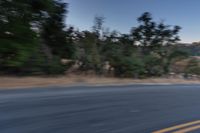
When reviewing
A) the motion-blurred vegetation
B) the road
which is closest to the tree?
the motion-blurred vegetation

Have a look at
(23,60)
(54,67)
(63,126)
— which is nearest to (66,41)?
(54,67)

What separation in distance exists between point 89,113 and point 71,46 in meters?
14.3

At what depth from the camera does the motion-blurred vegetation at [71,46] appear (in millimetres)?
19000

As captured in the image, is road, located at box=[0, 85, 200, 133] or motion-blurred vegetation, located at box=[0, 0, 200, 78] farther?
motion-blurred vegetation, located at box=[0, 0, 200, 78]

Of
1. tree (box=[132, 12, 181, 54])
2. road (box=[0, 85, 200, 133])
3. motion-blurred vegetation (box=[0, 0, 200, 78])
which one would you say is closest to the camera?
road (box=[0, 85, 200, 133])

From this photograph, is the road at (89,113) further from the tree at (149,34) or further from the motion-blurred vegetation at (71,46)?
the tree at (149,34)

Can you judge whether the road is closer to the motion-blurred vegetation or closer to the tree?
the motion-blurred vegetation

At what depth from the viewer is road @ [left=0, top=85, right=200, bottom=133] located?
845 centimetres

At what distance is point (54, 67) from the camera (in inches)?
Answer: 870

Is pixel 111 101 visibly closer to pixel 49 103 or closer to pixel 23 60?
pixel 49 103

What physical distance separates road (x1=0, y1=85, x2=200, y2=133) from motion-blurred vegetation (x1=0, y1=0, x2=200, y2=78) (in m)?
6.14

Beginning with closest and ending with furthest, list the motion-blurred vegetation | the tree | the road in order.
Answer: the road, the motion-blurred vegetation, the tree

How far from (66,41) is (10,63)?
19.5 feet

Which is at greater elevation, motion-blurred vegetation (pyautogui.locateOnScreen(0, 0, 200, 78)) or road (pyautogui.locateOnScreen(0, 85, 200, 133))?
motion-blurred vegetation (pyautogui.locateOnScreen(0, 0, 200, 78))
